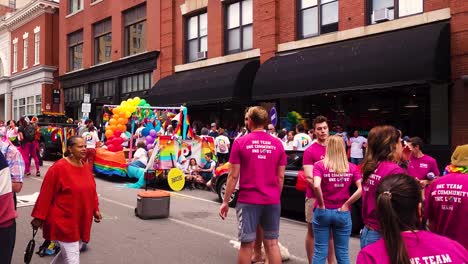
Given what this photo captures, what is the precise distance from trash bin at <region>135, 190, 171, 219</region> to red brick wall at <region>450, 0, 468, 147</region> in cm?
848

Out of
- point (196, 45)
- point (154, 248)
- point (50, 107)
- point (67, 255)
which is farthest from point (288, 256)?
point (50, 107)

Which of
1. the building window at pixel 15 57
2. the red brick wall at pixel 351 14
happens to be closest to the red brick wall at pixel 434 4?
the red brick wall at pixel 351 14

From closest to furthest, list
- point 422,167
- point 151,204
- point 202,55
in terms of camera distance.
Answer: point 422,167 → point 151,204 → point 202,55

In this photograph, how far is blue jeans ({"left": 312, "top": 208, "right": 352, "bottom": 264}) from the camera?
4.59 meters

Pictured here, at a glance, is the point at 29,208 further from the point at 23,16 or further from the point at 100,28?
the point at 23,16

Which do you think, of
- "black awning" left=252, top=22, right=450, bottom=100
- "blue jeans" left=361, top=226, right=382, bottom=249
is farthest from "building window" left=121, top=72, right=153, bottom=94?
"blue jeans" left=361, top=226, right=382, bottom=249

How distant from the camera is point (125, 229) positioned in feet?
25.8

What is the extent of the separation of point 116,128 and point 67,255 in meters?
11.6

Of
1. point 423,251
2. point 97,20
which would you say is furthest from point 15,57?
point 423,251

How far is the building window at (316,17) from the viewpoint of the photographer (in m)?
16.4

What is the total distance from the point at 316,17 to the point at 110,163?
29.0 feet

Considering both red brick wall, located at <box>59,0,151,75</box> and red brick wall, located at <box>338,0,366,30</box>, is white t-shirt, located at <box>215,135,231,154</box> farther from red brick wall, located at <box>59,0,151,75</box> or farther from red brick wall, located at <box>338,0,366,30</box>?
red brick wall, located at <box>59,0,151,75</box>

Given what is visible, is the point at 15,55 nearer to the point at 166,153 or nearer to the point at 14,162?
the point at 166,153

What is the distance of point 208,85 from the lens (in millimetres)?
19750
